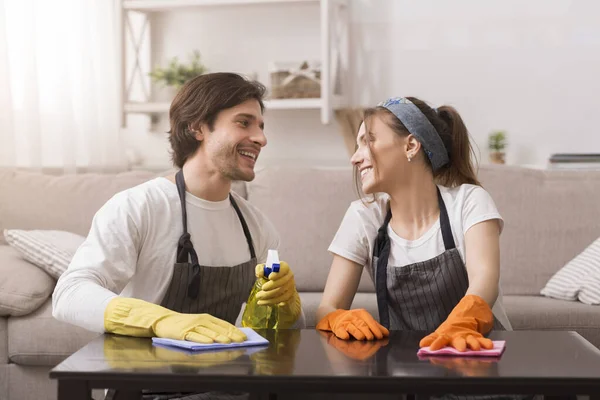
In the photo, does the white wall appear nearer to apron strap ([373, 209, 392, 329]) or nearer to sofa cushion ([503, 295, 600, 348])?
sofa cushion ([503, 295, 600, 348])

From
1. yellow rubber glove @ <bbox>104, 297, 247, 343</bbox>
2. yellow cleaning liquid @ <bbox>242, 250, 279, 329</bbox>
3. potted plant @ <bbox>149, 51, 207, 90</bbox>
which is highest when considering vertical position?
potted plant @ <bbox>149, 51, 207, 90</bbox>

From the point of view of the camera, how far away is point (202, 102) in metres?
2.10

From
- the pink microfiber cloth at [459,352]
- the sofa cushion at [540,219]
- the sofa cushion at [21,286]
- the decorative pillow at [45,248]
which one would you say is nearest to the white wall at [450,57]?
the sofa cushion at [540,219]

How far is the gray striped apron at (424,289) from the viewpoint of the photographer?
207cm

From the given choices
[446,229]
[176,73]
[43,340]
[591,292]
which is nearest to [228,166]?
[446,229]

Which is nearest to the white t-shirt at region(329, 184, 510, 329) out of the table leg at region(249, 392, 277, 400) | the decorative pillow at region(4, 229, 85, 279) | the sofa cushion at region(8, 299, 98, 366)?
the table leg at region(249, 392, 277, 400)

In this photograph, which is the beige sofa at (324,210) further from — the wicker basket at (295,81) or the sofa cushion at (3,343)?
the wicker basket at (295,81)

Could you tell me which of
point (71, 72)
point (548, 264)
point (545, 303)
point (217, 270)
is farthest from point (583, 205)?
point (71, 72)

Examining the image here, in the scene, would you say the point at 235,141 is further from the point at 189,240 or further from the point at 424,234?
the point at 424,234

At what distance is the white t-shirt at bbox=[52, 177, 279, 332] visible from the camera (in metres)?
1.75

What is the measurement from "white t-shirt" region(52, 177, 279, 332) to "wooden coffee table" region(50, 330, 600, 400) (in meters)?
0.21

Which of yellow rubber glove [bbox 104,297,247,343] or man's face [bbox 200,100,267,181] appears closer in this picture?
yellow rubber glove [bbox 104,297,247,343]

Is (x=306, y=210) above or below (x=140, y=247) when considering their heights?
below

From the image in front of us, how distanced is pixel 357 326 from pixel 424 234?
488 mm
